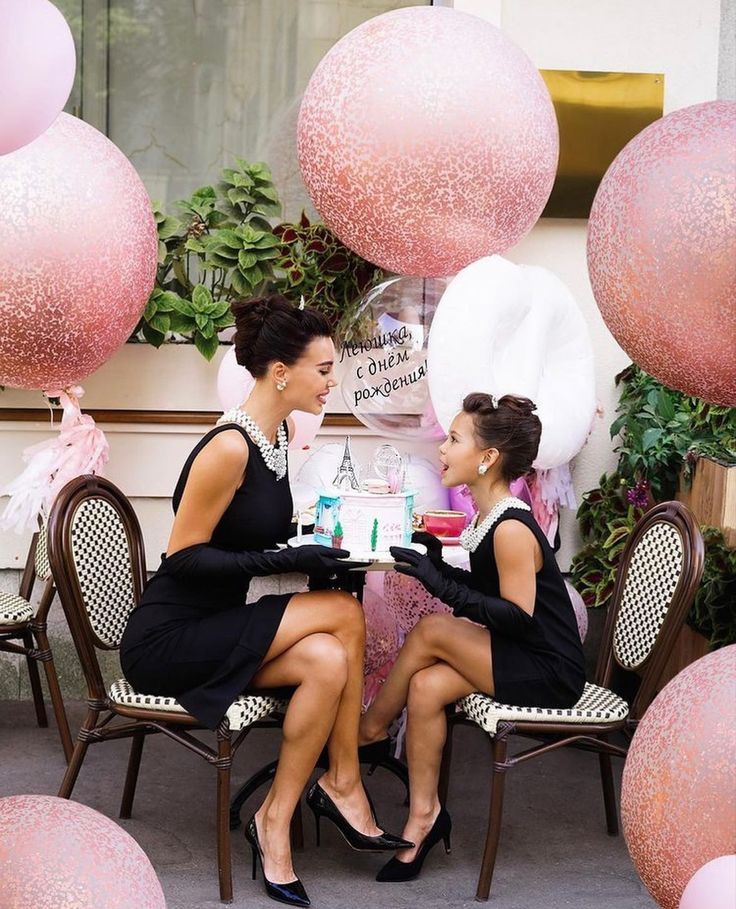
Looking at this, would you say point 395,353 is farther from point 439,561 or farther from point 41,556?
point 41,556

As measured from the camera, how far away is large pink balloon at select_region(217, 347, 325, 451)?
349 cm

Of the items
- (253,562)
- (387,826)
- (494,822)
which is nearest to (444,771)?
(387,826)

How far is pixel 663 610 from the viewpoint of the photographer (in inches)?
114

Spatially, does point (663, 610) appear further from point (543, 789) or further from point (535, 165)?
point (535, 165)

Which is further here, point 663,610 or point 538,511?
point 538,511

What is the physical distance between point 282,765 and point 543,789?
0.99 meters

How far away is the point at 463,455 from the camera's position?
289 cm

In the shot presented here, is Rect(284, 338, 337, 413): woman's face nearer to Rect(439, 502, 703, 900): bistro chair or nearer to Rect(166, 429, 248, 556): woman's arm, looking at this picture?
Rect(166, 429, 248, 556): woman's arm

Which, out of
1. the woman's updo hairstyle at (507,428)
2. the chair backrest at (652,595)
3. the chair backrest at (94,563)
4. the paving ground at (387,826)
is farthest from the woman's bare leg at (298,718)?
the chair backrest at (652,595)

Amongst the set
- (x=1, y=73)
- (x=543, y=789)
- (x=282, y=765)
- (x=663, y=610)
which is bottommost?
(x=543, y=789)

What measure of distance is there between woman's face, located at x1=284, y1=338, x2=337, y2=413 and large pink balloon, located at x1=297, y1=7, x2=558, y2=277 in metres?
0.34

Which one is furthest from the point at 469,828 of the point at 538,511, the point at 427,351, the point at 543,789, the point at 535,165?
the point at 535,165

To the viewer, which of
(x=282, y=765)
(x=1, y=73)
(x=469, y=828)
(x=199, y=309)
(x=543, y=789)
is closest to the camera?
(x=1, y=73)

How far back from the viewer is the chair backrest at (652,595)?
283cm
